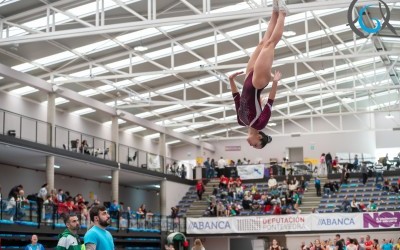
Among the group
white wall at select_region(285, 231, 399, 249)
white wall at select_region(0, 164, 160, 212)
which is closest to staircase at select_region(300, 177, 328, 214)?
white wall at select_region(285, 231, 399, 249)

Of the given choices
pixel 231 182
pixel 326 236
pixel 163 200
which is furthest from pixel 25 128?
pixel 326 236

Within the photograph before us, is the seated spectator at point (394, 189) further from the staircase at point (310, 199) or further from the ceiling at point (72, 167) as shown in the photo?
the ceiling at point (72, 167)

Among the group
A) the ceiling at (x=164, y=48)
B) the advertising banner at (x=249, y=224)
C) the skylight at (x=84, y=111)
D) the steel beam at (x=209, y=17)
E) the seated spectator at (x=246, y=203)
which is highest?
the ceiling at (x=164, y=48)

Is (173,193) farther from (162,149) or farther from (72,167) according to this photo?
(72,167)

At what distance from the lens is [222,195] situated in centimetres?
3903

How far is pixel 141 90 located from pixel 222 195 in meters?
8.69

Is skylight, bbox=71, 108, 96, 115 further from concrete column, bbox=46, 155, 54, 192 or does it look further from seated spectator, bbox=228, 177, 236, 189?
seated spectator, bbox=228, 177, 236, 189

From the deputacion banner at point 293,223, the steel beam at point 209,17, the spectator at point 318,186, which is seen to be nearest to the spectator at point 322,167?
the spectator at point 318,186

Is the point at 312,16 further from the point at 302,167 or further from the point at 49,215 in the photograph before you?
the point at 302,167

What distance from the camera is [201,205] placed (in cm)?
4003

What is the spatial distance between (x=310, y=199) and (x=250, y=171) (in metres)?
5.22

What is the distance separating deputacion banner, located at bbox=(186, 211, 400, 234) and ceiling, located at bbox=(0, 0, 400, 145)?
629 cm

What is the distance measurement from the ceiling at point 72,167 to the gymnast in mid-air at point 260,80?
2054cm

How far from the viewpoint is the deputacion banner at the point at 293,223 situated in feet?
103
